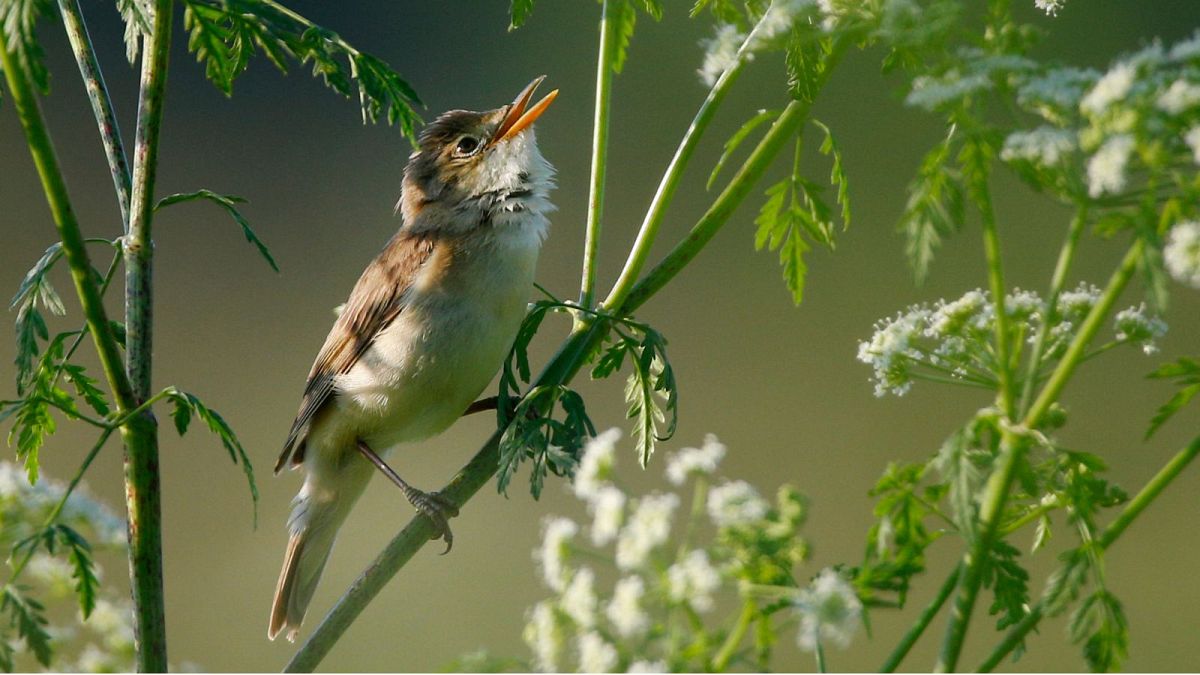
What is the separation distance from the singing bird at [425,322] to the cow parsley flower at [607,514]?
144cm

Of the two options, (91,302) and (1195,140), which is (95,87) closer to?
(91,302)

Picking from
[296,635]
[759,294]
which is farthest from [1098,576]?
[759,294]

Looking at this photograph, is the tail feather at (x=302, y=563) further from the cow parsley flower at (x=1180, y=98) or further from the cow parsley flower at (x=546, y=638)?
the cow parsley flower at (x=1180, y=98)

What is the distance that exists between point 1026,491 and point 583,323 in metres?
0.64

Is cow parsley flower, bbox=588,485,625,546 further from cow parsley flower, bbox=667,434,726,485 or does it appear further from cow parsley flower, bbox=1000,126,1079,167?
cow parsley flower, bbox=1000,126,1079,167

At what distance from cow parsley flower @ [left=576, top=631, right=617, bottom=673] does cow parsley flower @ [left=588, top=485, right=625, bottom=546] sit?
2.7 inches

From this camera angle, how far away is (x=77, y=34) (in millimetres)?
1388

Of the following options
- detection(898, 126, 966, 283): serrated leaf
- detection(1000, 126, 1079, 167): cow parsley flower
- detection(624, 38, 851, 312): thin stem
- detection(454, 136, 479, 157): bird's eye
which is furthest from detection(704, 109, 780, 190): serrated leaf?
detection(454, 136, 479, 157): bird's eye

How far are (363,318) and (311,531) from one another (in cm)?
45

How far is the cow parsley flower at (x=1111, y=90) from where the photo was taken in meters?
0.87

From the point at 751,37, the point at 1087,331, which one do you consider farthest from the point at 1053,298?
the point at 751,37

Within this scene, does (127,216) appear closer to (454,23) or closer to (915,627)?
(915,627)

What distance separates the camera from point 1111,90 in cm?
87

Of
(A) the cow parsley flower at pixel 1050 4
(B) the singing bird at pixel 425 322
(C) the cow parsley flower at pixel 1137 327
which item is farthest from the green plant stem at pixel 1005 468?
(B) the singing bird at pixel 425 322
